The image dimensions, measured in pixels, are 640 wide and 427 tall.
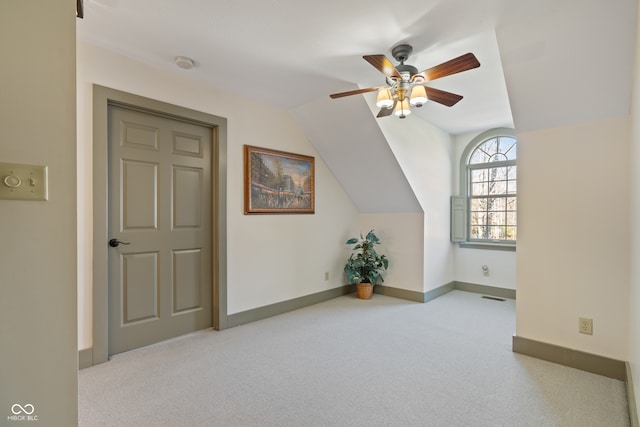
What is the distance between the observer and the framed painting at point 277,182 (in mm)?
3422

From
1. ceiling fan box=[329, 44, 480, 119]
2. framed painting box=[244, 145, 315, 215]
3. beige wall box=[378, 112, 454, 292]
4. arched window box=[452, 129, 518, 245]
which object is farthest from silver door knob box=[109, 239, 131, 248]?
arched window box=[452, 129, 518, 245]

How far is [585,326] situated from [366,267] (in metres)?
2.49

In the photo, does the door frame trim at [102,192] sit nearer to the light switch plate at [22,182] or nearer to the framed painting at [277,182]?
the framed painting at [277,182]

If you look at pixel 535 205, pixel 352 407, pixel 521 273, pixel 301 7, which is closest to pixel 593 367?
pixel 521 273

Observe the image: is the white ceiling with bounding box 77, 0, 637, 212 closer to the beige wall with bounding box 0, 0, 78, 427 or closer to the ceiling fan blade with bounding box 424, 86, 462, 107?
the ceiling fan blade with bounding box 424, 86, 462, 107

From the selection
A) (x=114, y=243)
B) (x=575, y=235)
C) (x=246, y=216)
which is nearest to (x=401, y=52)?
(x=575, y=235)

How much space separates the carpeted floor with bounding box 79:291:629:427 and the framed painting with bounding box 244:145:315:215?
136 cm

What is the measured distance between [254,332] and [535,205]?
2796 millimetres

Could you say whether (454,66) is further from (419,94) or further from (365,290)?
(365,290)

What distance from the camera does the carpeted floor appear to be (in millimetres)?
1811

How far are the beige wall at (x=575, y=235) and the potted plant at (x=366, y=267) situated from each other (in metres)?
1.98

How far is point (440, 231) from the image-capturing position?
4648 millimetres

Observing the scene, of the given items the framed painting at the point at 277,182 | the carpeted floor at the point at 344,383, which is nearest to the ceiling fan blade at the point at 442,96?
the framed painting at the point at 277,182

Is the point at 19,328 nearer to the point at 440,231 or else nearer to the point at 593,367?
the point at 593,367
